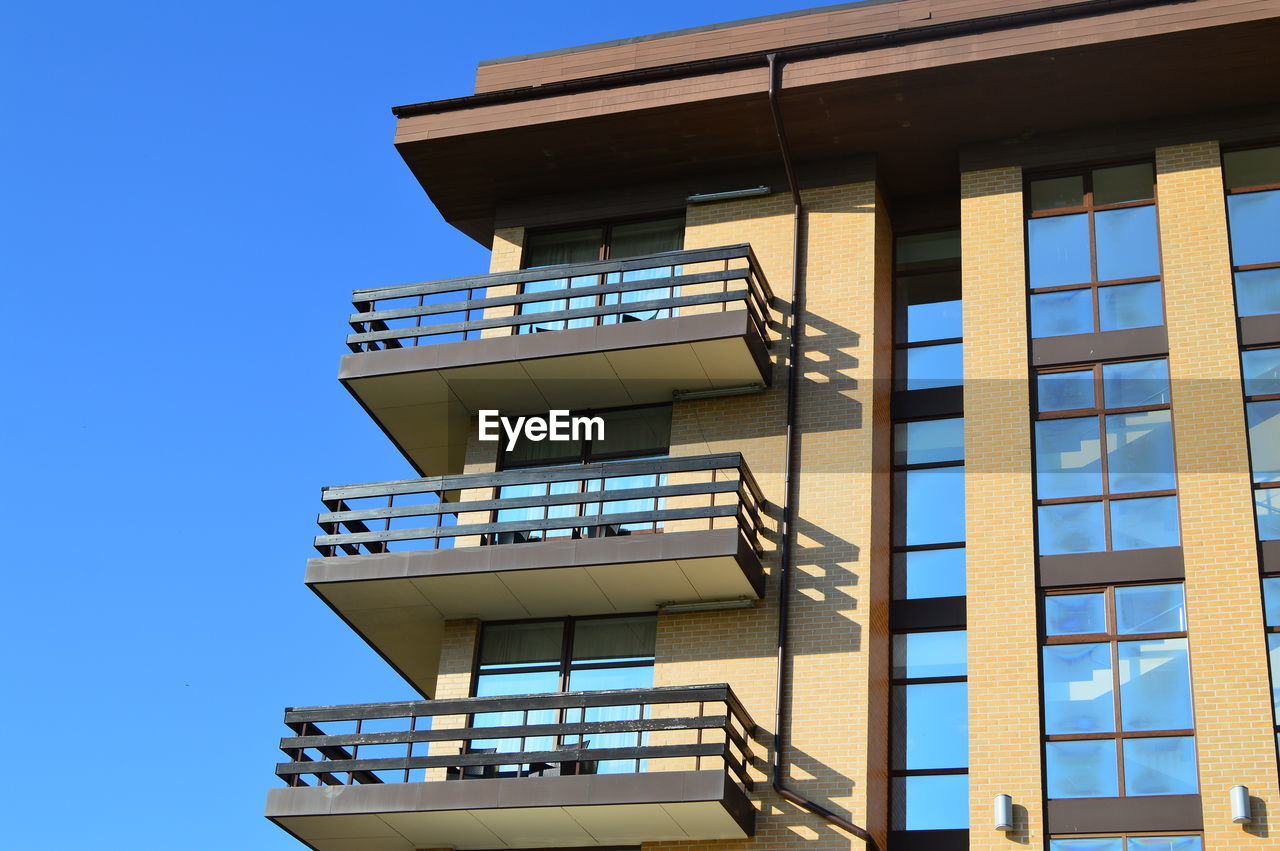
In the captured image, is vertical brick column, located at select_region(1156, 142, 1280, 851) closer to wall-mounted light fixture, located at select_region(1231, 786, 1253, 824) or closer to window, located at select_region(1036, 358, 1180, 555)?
wall-mounted light fixture, located at select_region(1231, 786, 1253, 824)

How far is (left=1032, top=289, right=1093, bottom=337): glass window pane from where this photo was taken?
23.7 meters

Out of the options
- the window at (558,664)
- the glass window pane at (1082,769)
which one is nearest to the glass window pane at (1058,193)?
the glass window pane at (1082,769)

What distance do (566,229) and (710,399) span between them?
458 centimetres

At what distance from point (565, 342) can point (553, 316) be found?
0.55m

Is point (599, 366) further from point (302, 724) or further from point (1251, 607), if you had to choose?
point (1251, 607)

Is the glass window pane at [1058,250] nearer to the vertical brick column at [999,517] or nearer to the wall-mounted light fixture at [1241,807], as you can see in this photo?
the vertical brick column at [999,517]

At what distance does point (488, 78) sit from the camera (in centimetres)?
2794

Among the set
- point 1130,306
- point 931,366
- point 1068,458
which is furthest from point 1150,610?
point 931,366

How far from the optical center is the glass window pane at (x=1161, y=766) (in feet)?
64.7

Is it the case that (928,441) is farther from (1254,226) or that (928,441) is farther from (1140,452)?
(1254,226)

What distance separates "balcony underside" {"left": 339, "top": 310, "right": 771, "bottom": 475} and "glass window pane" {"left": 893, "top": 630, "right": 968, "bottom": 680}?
4.48m

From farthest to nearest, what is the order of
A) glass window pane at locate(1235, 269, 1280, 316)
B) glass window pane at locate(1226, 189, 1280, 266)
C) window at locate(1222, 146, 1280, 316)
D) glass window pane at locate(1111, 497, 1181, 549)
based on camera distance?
glass window pane at locate(1226, 189, 1280, 266), window at locate(1222, 146, 1280, 316), glass window pane at locate(1235, 269, 1280, 316), glass window pane at locate(1111, 497, 1181, 549)

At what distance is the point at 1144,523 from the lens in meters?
21.8

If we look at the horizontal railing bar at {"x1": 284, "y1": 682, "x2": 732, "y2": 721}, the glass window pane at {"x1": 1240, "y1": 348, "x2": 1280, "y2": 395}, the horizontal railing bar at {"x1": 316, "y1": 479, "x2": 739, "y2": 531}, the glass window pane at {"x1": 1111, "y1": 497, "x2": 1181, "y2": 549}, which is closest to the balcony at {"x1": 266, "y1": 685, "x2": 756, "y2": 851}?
the horizontal railing bar at {"x1": 284, "y1": 682, "x2": 732, "y2": 721}
